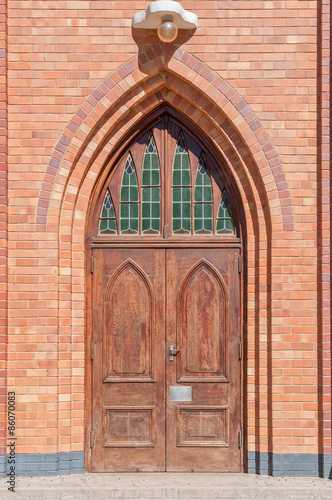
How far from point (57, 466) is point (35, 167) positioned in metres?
2.99

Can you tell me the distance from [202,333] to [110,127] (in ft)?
7.65

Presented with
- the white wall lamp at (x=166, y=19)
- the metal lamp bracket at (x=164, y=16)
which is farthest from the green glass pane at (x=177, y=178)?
the metal lamp bracket at (x=164, y=16)

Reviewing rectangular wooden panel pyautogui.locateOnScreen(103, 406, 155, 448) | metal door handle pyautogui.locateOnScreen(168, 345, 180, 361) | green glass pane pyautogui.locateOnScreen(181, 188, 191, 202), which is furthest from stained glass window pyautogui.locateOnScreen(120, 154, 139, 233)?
rectangular wooden panel pyautogui.locateOnScreen(103, 406, 155, 448)

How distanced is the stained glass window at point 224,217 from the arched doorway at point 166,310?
11mm

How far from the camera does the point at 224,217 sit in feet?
19.6

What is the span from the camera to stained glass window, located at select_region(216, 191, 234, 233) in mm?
5969

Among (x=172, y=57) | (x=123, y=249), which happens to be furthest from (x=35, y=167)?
(x=172, y=57)

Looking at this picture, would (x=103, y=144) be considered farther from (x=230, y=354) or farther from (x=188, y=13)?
(x=230, y=354)

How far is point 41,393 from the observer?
5.52 m

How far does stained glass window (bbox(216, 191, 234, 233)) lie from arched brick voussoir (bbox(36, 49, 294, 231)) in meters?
0.54

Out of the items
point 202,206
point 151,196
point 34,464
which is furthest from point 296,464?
point 151,196

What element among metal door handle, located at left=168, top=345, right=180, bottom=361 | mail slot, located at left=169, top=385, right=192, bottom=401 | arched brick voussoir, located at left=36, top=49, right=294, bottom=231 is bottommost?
mail slot, located at left=169, top=385, right=192, bottom=401

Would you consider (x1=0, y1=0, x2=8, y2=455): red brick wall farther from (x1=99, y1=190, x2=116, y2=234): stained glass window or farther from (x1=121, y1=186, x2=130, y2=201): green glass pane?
(x1=121, y1=186, x2=130, y2=201): green glass pane

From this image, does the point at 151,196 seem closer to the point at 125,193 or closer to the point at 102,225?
the point at 125,193
